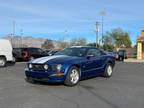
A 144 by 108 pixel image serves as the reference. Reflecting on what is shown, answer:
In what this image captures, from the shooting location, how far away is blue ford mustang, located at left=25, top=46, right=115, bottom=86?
36.8ft

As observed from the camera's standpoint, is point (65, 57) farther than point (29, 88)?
Yes

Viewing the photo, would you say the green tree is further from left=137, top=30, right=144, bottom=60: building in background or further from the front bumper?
the front bumper

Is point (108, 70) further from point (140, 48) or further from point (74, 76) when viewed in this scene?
point (140, 48)

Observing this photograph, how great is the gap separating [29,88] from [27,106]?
2988mm

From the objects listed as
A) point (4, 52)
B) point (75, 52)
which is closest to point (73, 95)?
point (75, 52)

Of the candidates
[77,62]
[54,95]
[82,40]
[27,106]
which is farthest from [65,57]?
[82,40]

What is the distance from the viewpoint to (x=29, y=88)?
11.0m

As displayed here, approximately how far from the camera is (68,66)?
11414mm

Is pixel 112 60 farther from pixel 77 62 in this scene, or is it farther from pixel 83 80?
pixel 77 62

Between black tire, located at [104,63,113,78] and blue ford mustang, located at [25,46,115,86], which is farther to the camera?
black tire, located at [104,63,113,78]

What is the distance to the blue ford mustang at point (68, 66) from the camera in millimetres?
11203

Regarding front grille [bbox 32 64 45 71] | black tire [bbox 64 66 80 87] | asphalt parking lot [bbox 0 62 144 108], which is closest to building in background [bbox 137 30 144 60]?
asphalt parking lot [bbox 0 62 144 108]

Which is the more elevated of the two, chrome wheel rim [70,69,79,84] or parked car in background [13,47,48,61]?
parked car in background [13,47,48,61]

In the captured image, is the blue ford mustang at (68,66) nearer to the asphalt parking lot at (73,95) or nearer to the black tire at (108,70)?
the asphalt parking lot at (73,95)
